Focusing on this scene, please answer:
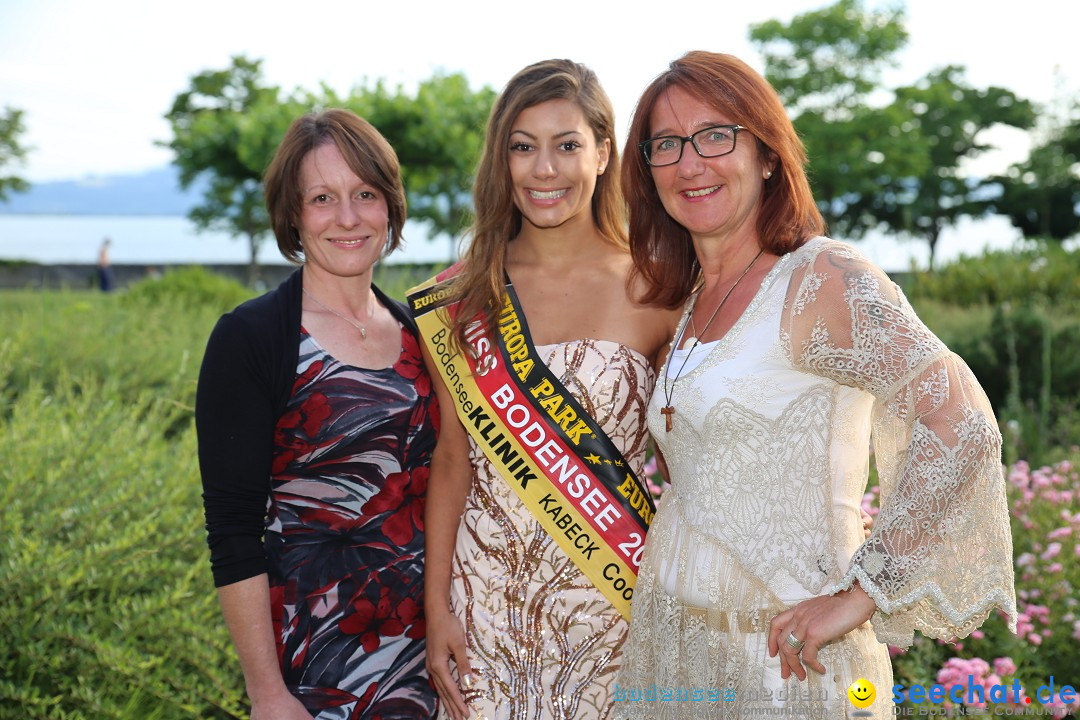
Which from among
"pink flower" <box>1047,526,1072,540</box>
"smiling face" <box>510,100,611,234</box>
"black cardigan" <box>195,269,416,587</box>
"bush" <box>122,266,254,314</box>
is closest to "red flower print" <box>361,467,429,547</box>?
"black cardigan" <box>195,269,416,587</box>

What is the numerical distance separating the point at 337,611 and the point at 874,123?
30184 millimetres

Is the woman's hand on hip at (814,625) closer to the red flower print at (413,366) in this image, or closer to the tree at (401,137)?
the red flower print at (413,366)

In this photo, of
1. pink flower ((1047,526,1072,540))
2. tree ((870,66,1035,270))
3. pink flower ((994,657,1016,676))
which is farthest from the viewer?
tree ((870,66,1035,270))

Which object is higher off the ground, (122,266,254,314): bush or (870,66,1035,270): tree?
(870,66,1035,270): tree

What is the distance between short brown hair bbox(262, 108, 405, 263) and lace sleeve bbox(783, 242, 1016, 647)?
3.98ft

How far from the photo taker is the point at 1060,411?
631 cm

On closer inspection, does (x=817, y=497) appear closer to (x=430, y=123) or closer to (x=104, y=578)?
(x=104, y=578)

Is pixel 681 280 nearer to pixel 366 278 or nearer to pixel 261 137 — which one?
pixel 366 278

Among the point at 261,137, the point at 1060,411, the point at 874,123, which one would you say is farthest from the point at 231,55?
the point at 1060,411

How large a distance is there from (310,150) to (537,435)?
953 mm

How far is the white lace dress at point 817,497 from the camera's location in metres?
1.74

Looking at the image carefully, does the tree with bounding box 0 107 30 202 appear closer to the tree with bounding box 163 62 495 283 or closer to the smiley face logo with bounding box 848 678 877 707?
the tree with bounding box 163 62 495 283

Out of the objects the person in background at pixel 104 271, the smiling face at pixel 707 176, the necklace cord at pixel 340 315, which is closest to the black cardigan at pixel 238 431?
the necklace cord at pixel 340 315

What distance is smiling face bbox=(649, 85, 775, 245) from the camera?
212 centimetres
